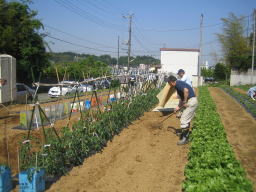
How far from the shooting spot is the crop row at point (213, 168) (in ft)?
13.5

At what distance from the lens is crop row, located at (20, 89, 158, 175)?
5227 millimetres

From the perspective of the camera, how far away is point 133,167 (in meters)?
6.12

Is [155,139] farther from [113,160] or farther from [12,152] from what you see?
[12,152]

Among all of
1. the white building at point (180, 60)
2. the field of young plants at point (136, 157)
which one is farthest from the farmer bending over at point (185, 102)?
the white building at point (180, 60)

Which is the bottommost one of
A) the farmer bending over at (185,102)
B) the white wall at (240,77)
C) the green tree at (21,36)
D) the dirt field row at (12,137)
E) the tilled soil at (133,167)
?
the tilled soil at (133,167)

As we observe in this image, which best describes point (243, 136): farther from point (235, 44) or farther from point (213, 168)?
point (235, 44)

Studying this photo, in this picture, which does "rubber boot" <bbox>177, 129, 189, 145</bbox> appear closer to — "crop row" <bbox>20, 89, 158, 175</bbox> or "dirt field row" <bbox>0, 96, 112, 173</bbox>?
"crop row" <bbox>20, 89, 158, 175</bbox>

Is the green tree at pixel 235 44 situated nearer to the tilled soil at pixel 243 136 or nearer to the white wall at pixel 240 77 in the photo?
the white wall at pixel 240 77

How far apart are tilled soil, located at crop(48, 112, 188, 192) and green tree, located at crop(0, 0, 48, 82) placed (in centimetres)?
1586

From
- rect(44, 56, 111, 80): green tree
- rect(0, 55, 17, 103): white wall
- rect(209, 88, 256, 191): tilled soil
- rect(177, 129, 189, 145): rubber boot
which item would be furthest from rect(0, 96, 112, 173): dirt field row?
rect(209, 88, 256, 191): tilled soil

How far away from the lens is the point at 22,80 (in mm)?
24609

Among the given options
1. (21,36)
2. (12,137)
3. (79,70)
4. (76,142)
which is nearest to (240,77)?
(79,70)

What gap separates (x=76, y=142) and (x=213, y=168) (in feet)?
9.03

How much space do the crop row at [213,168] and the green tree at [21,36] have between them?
58.1 feet
